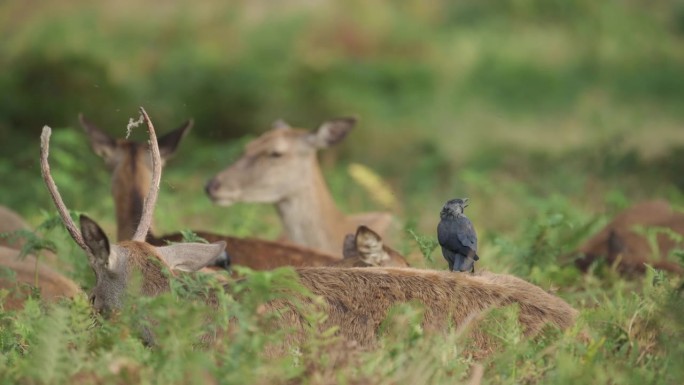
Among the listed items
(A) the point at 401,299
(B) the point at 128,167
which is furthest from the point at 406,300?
(B) the point at 128,167

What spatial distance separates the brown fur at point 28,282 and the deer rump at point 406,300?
1.79 meters

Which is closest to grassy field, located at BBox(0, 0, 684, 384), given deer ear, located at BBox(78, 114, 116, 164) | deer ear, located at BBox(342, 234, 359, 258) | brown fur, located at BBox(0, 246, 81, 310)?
brown fur, located at BBox(0, 246, 81, 310)

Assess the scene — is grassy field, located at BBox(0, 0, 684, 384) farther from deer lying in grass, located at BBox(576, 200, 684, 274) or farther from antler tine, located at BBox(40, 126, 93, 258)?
antler tine, located at BBox(40, 126, 93, 258)

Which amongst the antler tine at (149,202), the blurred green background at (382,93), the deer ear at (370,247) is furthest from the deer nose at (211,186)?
the antler tine at (149,202)

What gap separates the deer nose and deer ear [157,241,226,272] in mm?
4378

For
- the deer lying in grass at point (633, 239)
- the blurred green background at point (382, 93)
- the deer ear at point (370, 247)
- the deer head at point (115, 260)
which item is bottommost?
the deer head at point (115, 260)

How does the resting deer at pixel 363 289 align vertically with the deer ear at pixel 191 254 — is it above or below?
below

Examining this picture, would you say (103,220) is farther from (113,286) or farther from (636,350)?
(636,350)

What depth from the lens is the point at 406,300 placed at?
18.3 ft

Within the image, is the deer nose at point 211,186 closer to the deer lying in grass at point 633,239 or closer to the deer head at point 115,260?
the deer lying in grass at point 633,239

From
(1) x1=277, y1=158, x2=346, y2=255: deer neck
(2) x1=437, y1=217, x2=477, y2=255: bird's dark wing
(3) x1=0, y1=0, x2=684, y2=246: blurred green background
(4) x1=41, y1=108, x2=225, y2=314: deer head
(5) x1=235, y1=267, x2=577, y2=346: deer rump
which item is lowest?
(5) x1=235, y1=267, x2=577, y2=346: deer rump

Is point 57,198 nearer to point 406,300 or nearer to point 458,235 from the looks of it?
point 406,300

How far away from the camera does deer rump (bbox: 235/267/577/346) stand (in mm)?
5551

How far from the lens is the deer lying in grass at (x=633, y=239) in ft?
27.1
